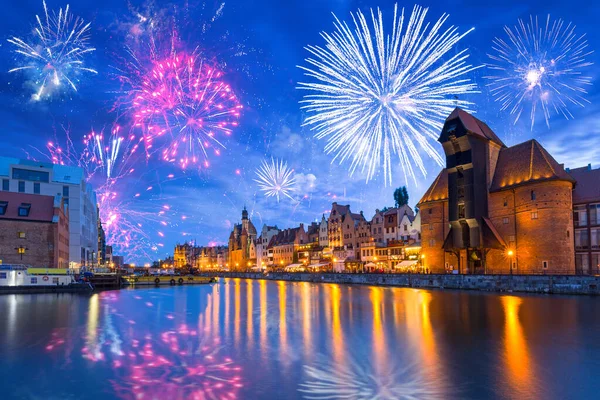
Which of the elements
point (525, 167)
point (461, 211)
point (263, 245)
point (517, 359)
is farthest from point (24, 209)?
point (263, 245)

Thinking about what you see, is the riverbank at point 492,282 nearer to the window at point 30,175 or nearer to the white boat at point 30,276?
the white boat at point 30,276

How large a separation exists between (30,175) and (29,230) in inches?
742

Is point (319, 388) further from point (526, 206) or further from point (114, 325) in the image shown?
point (526, 206)

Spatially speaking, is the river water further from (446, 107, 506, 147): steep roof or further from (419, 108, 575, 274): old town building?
(446, 107, 506, 147): steep roof

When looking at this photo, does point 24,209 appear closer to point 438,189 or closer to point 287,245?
point 438,189

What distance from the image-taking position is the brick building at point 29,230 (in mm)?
56906

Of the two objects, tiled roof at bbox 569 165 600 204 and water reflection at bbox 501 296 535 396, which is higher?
tiled roof at bbox 569 165 600 204

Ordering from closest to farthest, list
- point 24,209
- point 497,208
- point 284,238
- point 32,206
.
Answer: point 497,208, point 24,209, point 32,206, point 284,238

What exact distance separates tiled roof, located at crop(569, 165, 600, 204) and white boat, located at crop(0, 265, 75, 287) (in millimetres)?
61918

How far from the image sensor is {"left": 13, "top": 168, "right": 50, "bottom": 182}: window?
71.6 m

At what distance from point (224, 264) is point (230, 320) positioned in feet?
504

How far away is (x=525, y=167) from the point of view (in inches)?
2040

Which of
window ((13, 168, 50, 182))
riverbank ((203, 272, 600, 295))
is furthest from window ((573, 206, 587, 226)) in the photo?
window ((13, 168, 50, 182))

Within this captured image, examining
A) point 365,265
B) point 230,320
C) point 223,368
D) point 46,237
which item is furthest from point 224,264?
point 223,368
